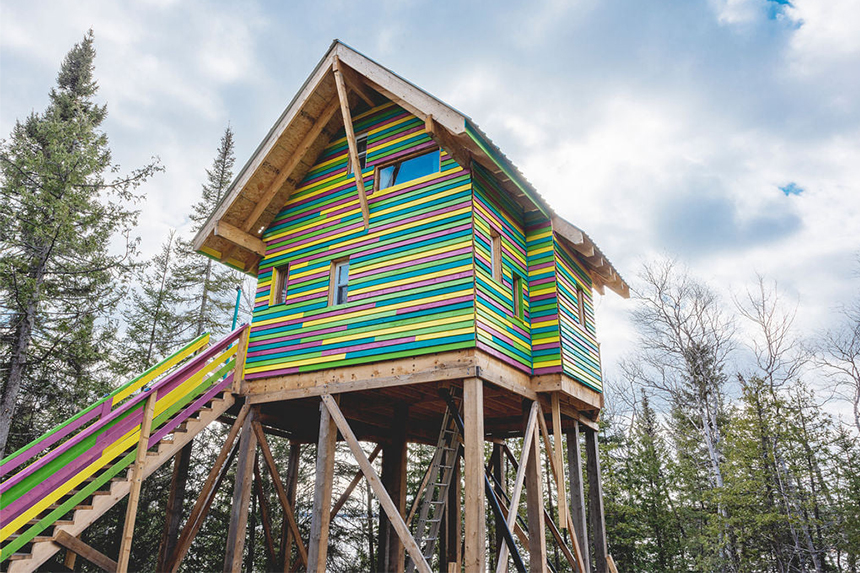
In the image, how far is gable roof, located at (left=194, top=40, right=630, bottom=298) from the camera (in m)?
9.62

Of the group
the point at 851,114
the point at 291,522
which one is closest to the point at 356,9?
the point at 291,522

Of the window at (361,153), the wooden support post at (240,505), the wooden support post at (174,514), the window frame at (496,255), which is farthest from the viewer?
the window at (361,153)

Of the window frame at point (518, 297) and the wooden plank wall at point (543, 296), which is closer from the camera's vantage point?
the wooden plank wall at point (543, 296)

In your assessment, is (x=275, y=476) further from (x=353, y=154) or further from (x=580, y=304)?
(x=580, y=304)

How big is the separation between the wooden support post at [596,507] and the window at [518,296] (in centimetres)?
394

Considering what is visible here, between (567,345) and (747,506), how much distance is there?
1289 centimetres

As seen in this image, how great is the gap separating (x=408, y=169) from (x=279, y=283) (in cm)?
373

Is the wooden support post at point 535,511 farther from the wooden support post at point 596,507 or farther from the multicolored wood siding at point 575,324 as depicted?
the wooden support post at point 596,507

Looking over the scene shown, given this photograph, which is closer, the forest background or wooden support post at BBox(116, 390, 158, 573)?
wooden support post at BBox(116, 390, 158, 573)

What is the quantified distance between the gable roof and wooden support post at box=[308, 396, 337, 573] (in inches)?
177

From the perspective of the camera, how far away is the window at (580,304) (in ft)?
39.8

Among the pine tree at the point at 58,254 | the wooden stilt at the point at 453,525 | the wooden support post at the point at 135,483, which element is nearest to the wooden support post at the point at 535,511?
the wooden stilt at the point at 453,525

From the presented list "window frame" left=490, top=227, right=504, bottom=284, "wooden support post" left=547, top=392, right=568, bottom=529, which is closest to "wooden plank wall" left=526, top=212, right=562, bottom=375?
"wooden support post" left=547, top=392, right=568, bottom=529

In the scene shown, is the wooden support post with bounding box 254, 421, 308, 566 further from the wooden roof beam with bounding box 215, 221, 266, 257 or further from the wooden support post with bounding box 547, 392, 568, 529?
the wooden support post with bounding box 547, 392, 568, 529
